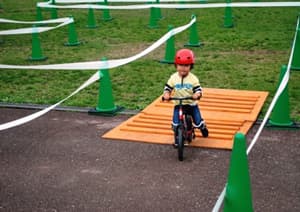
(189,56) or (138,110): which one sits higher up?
(189,56)

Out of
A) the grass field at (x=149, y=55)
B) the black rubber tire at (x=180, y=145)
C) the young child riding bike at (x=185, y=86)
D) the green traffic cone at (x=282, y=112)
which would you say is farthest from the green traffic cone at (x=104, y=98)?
the green traffic cone at (x=282, y=112)

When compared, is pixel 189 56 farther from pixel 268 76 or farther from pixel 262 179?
pixel 268 76

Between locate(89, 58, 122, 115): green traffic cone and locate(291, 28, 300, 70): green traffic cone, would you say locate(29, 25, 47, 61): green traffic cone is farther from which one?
locate(291, 28, 300, 70): green traffic cone

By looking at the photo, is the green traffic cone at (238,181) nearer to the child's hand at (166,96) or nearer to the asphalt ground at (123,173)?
the asphalt ground at (123,173)

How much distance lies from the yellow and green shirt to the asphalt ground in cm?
65

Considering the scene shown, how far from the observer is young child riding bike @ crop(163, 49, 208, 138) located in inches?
239

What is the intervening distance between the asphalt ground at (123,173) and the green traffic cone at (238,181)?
596mm

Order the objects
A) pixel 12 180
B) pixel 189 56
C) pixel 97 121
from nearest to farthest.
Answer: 1. pixel 12 180
2. pixel 189 56
3. pixel 97 121

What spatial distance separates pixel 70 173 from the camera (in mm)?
5676

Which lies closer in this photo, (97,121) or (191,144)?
(191,144)

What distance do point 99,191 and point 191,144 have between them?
1.57 meters

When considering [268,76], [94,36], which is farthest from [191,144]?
[94,36]

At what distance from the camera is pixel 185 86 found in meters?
6.17

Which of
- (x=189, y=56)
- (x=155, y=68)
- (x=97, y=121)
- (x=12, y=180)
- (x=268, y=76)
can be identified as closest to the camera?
(x=12, y=180)
